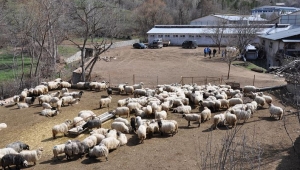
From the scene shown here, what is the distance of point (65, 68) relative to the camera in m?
37.0

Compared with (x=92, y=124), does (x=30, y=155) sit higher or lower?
lower

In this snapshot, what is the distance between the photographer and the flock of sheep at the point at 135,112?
11617 mm

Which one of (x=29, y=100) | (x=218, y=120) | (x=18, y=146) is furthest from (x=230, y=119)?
(x=29, y=100)

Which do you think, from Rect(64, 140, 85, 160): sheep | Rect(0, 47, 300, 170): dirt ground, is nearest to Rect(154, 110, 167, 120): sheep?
Rect(0, 47, 300, 170): dirt ground

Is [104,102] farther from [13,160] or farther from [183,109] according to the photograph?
[13,160]

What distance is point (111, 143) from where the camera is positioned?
39.5 feet

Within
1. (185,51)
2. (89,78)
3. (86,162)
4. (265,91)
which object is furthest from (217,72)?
(86,162)

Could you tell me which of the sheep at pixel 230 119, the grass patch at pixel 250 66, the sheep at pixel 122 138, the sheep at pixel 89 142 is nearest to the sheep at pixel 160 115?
the sheep at pixel 122 138

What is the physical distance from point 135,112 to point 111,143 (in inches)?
182

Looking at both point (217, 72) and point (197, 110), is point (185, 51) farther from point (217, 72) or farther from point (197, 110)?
point (197, 110)

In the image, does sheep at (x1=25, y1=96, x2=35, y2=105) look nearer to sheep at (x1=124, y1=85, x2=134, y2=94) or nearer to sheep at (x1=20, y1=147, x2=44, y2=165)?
sheep at (x1=124, y1=85, x2=134, y2=94)

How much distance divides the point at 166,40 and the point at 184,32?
3.50m

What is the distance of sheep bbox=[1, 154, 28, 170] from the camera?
425 inches

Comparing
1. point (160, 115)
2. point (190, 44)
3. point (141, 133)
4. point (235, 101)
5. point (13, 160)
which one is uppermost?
point (190, 44)
